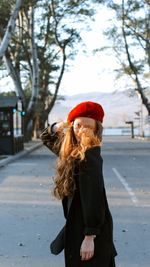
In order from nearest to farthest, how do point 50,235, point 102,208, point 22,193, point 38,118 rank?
1. point 102,208
2. point 50,235
3. point 22,193
4. point 38,118

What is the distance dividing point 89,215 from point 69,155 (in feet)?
1.26

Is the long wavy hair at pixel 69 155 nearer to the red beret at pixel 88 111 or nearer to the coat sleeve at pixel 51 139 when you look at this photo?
the red beret at pixel 88 111

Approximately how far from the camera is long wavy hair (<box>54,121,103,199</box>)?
322 cm

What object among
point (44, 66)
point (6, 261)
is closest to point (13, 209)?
point (6, 261)

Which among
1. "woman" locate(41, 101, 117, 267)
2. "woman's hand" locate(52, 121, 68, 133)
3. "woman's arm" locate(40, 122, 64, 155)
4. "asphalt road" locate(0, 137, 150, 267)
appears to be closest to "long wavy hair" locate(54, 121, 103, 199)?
"woman" locate(41, 101, 117, 267)

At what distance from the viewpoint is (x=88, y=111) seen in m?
3.34

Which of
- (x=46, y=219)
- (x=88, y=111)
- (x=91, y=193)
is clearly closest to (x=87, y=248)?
(x=91, y=193)

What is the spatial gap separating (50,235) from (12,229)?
0.72 meters

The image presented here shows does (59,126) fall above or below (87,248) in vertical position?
above

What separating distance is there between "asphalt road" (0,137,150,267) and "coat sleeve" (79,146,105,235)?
2.73 meters

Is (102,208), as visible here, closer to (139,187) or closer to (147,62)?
(139,187)

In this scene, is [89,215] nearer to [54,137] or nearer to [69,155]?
[69,155]

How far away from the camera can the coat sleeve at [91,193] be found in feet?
10.4

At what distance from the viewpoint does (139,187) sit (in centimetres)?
1237
